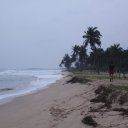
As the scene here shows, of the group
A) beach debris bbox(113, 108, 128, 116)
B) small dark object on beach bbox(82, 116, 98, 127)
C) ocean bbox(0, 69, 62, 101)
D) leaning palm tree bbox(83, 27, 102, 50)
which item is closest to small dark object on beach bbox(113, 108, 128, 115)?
beach debris bbox(113, 108, 128, 116)

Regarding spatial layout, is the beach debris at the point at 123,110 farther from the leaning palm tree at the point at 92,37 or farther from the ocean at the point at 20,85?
the leaning palm tree at the point at 92,37

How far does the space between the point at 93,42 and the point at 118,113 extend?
62.9 m

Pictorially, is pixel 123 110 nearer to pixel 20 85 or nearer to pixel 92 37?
pixel 20 85

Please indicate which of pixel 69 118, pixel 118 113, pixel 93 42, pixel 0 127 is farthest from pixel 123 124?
pixel 93 42

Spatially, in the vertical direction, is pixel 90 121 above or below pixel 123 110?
below

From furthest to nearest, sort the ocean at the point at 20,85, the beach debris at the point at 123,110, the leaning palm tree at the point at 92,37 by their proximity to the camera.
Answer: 1. the leaning palm tree at the point at 92,37
2. the ocean at the point at 20,85
3. the beach debris at the point at 123,110

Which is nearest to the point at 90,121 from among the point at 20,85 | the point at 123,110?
the point at 123,110

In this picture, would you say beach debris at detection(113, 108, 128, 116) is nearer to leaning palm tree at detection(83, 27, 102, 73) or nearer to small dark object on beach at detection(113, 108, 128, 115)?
small dark object on beach at detection(113, 108, 128, 115)

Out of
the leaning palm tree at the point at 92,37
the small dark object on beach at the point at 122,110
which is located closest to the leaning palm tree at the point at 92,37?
the leaning palm tree at the point at 92,37

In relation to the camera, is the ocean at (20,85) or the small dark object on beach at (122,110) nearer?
the small dark object on beach at (122,110)

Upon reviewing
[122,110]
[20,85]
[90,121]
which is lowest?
[20,85]

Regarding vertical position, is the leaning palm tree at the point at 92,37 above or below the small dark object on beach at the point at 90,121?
above

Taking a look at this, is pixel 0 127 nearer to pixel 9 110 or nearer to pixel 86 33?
pixel 9 110

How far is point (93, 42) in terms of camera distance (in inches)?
2869
